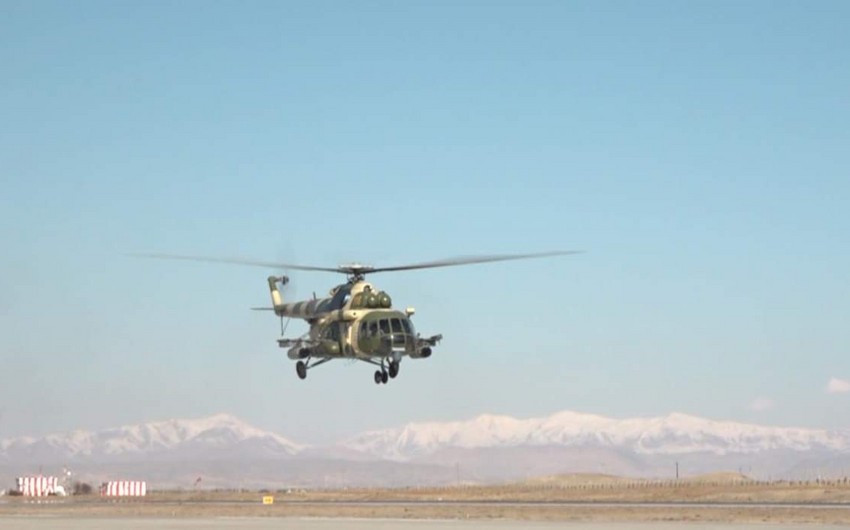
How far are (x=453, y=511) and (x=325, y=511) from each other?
12.4 meters

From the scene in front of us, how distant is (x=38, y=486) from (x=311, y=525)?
92.5 m

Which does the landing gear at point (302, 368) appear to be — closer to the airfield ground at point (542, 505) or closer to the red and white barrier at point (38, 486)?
the airfield ground at point (542, 505)

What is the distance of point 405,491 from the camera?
549 feet

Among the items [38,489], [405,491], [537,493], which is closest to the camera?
[537,493]

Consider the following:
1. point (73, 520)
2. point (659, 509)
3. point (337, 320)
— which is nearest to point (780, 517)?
point (659, 509)

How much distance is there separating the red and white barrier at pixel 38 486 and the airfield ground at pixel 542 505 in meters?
17.0

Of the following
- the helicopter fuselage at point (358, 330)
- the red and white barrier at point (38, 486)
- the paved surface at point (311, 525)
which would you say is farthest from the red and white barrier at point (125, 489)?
the helicopter fuselage at point (358, 330)

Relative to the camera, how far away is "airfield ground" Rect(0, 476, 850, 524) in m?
104

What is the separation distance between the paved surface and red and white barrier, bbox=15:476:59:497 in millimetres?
67773

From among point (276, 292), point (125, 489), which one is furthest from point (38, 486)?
point (276, 292)

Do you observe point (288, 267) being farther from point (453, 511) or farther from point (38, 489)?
point (38, 489)

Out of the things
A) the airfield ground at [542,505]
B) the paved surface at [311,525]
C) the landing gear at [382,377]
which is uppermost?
the landing gear at [382,377]

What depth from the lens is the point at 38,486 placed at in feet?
602

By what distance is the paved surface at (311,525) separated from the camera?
92.2m
